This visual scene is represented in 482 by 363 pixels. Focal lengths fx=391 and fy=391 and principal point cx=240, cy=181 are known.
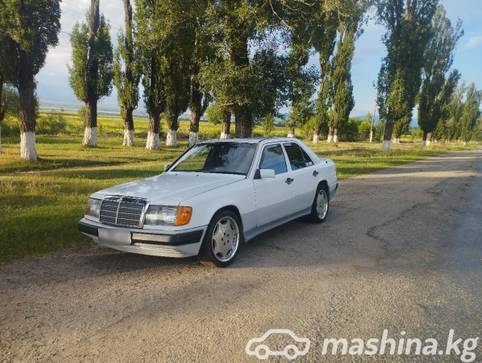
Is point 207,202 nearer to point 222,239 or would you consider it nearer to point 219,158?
point 222,239

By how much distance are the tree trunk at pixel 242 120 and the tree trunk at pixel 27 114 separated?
917cm

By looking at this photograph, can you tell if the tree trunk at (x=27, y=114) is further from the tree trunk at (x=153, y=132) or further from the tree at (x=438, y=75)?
the tree at (x=438, y=75)

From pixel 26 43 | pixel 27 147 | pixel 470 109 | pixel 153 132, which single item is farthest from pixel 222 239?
pixel 470 109

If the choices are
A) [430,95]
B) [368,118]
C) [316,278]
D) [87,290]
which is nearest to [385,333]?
[316,278]

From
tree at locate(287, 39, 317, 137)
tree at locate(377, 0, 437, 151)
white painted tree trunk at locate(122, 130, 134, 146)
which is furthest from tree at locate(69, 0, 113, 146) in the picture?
tree at locate(377, 0, 437, 151)

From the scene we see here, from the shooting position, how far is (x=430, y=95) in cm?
4628

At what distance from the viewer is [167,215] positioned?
14.6 feet

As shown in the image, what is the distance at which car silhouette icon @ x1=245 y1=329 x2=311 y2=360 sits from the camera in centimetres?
303

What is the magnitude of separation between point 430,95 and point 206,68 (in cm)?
4033

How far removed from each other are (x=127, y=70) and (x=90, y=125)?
461 centimetres

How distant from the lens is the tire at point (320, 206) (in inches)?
283

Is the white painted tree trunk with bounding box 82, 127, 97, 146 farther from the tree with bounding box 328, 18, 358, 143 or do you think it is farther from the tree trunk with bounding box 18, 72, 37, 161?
the tree with bounding box 328, 18, 358, 143

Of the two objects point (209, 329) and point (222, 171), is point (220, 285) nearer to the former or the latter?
point (209, 329)

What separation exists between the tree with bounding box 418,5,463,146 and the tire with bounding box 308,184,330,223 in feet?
143
